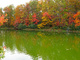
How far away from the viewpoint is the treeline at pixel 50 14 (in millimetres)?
32031

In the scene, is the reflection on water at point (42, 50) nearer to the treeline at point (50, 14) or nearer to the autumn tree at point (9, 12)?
the treeline at point (50, 14)

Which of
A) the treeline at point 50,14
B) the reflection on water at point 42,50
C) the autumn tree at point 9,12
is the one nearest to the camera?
the reflection on water at point 42,50

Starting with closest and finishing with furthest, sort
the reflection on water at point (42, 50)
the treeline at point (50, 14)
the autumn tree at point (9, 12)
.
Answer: the reflection on water at point (42, 50) < the treeline at point (50, 14) < the autumn tree at point (9, 12)

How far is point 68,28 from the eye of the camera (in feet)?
107

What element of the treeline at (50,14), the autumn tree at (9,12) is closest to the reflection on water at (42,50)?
the treeline at (50,14)

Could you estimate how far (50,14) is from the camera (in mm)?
36344

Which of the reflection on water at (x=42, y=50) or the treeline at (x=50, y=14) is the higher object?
the treeline at (x=50, y=14)

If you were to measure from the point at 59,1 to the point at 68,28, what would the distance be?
31.3 ft

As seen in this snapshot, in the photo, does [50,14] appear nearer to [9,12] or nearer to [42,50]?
[9,12]

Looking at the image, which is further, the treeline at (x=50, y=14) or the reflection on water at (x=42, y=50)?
the treeline at (x=50, y=14)

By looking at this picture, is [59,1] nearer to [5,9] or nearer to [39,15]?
[39,15]

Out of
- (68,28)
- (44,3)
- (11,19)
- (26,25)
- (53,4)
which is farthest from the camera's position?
(11,19)

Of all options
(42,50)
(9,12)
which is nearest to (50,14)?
(9,12)

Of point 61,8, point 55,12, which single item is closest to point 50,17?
point 55,12
